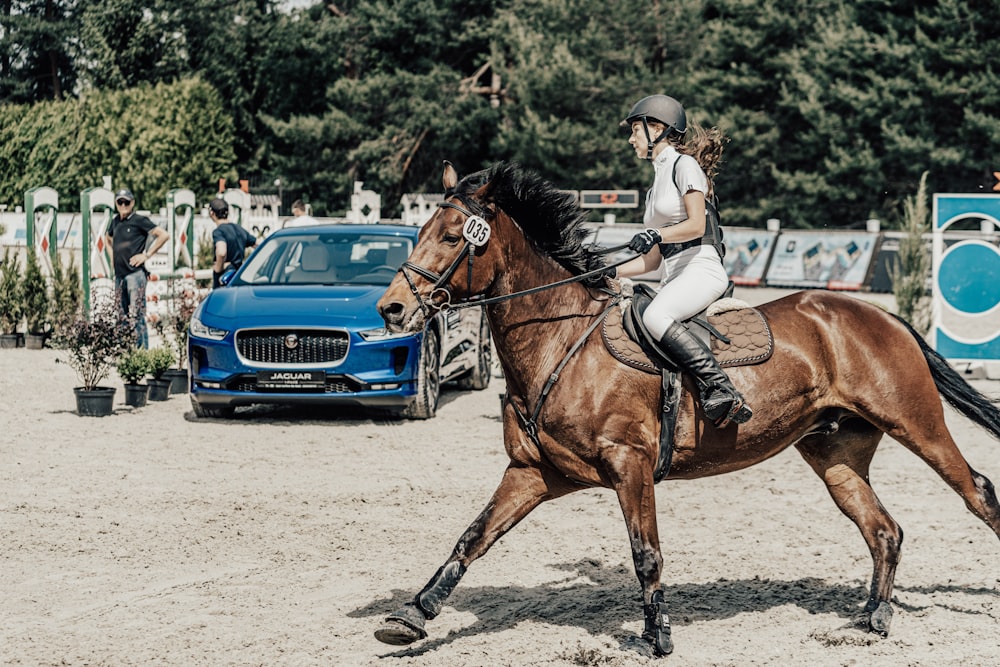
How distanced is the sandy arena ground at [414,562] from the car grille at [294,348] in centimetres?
81

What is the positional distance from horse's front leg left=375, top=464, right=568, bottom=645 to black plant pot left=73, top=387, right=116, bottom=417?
7703 mm

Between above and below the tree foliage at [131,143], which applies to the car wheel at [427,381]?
below

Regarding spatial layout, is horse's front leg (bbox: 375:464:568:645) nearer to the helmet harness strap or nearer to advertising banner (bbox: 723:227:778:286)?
the helmet harness strap

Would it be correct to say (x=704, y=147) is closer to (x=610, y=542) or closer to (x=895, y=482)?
(x=610, y=542)

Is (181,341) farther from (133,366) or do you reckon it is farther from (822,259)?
(822,259)

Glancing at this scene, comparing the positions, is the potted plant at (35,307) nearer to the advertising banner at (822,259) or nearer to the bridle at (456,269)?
the bridle at (456,269)

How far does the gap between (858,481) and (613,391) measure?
155cm

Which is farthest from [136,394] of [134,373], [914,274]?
→ [914,274]

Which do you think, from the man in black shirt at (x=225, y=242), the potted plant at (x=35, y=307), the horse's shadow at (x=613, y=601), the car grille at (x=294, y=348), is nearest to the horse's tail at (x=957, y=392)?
the horse's shadow at (x=613, y=601)

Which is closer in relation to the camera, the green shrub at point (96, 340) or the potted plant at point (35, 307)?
the green shrub at point (96, 340)

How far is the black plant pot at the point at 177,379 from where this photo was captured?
14.2 metres

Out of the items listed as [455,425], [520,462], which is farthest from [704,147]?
[455,425]

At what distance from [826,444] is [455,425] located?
6.14m

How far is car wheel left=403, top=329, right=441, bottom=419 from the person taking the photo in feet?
39.4
